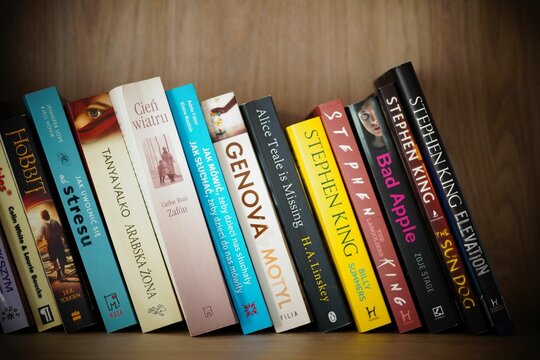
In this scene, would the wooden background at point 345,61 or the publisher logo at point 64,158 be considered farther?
the wooden background at point 345,61

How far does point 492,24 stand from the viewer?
2.88 ft

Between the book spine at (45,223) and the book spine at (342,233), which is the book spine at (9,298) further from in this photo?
the book spine at (342,233)

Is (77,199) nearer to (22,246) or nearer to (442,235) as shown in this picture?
(22,246)

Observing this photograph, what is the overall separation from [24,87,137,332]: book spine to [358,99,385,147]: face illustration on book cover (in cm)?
41

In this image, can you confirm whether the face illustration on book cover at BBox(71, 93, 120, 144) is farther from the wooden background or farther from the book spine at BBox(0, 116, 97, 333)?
the wooden background

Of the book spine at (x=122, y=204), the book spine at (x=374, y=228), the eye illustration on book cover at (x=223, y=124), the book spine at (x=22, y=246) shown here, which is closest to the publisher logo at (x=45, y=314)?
the book spine at (x=22, y=246)

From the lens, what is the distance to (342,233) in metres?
0.72

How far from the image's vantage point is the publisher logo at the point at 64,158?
27.9 inches

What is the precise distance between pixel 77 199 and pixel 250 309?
0.97 ft

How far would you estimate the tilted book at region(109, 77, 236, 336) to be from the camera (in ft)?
2.27

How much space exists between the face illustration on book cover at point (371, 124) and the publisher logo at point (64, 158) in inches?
17.0

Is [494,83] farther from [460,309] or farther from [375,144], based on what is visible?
[460,309]

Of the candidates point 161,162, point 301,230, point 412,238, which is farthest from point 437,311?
point 161,162

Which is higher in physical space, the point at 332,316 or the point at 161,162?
the point at 161,162
